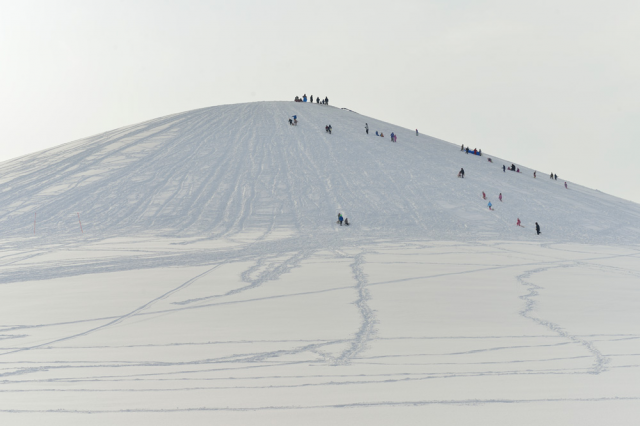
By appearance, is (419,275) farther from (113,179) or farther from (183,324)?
(113,179)

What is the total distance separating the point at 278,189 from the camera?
2858 cm

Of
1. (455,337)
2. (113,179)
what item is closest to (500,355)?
(455,337)

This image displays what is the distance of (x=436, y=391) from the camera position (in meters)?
5.29

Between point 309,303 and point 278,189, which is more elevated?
point 278,189

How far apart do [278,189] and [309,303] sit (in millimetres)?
19183

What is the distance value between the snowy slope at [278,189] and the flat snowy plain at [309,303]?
0.70 feet

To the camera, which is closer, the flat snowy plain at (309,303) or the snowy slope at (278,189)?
the flat snowy plain at (309,303)

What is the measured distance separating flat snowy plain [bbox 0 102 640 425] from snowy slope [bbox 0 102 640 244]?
21cm

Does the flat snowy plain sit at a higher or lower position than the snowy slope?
lower

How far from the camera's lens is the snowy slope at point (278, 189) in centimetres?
2334

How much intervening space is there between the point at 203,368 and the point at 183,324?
7.80ft

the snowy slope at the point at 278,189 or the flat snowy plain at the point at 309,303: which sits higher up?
the snowy slope at the point at 278,189

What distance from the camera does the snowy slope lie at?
2334 cm

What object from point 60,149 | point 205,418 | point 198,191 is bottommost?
point 205,418
